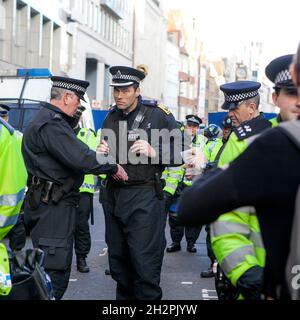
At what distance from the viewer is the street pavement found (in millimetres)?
6047

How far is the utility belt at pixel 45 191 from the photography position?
438 cm

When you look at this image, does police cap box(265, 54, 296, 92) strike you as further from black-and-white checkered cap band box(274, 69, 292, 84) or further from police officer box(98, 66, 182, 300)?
police officer box(98, 66, 182, 300)

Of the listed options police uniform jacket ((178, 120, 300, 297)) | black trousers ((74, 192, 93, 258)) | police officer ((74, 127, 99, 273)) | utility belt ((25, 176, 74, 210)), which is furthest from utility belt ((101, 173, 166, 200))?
police uniform jacket ((178, 120, 300, 297))

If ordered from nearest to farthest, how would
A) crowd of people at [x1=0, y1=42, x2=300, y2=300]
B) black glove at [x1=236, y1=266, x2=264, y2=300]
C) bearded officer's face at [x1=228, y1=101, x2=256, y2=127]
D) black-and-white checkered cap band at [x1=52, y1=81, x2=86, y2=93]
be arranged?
black glove at [x1=236, y1=266, x2=264, y2=300], crowd of people at [x1=0, y1=42, x2=300, y2=300], bearded officer's face at [x1=228, y1=101, x2=256, y2=127], black-and-white checkered cap band at [x1=52, y1=81, x2=86, y2=93]

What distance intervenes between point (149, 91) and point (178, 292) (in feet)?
202

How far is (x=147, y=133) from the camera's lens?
4.77 metres

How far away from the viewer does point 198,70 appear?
107 m

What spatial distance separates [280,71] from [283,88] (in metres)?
0.17

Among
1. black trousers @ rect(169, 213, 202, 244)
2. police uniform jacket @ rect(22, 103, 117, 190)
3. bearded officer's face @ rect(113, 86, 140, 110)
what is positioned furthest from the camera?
black trousers @ rect(169, 213, 202, 244)

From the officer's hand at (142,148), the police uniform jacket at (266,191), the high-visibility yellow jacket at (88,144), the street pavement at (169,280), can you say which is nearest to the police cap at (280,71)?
the police uniform jacket at (266,191)

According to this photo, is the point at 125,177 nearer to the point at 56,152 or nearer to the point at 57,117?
the point at 56,152

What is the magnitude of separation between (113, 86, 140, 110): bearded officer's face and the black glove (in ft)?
8.12

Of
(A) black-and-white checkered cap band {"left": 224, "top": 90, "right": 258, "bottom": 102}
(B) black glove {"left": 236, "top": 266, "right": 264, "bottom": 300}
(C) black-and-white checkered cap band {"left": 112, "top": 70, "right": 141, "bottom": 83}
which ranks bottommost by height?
(B) black glove {"left": 236, "top": 266, "right": 264, "bottom": 300}

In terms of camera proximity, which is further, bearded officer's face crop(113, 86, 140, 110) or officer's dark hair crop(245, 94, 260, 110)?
bearded officer's face crop(113, 86, 140, 110)
